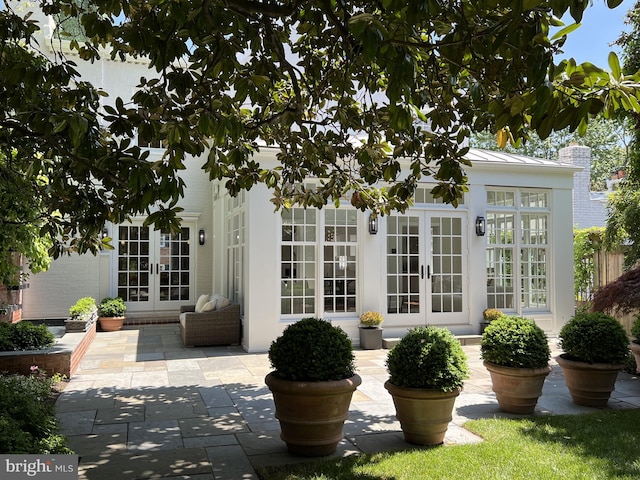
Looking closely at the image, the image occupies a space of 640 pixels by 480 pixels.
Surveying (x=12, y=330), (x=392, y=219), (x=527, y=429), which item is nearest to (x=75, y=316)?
(x=12, y=330)

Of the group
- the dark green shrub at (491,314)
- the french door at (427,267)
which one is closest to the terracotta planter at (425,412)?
the french door at (427,267)

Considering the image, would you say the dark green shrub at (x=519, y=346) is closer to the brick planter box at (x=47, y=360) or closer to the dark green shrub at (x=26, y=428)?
the dark green shrub at (x=26, y=428)

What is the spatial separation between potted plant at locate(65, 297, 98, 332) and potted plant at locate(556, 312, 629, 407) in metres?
7.94

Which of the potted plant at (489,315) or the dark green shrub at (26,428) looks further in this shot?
the potted plant at (489,315)

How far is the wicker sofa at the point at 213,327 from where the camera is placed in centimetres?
970

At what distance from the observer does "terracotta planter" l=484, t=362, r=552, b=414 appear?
548 centimetres

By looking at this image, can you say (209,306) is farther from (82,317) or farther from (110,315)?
(110,315)

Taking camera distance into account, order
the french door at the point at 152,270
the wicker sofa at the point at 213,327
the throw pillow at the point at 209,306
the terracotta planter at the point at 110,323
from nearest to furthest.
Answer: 1. the wicker sofa at the point at 213,327
2. the throw pillow at the point at 209,306
3. the terracotta planter at the point at 110,323
4. the french door at the point at 152,270

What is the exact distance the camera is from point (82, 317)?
981 centimetres

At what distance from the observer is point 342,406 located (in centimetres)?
441

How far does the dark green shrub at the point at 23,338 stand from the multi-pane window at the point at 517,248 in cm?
817

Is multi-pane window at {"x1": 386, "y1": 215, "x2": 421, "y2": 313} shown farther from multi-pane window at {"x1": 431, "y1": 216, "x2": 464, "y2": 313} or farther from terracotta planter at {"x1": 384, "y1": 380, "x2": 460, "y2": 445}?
terracotta planter at {"x1": 384, "y1": 380, "x2": 460, "y2": 445}

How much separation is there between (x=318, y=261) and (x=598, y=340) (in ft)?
16.7

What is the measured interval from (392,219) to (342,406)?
6256mm
